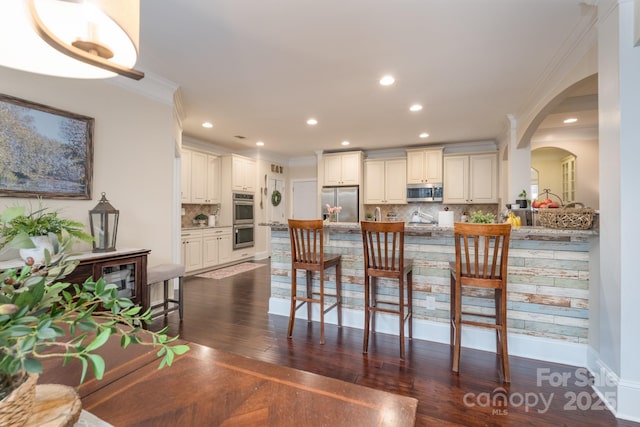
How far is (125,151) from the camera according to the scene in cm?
299

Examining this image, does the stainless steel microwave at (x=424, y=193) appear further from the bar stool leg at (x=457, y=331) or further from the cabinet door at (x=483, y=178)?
the bar stool leg at (x=457, y=331)

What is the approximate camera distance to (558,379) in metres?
2.08

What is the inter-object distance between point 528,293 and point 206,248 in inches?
194

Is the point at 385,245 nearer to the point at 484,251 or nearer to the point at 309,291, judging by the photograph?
the point at 484,251

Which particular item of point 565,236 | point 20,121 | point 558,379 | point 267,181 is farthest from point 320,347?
point 267,181

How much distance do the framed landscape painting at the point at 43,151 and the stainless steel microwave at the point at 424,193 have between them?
5420 mm

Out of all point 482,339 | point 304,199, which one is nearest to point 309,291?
point 482,339

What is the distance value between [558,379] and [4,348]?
9.62 ft

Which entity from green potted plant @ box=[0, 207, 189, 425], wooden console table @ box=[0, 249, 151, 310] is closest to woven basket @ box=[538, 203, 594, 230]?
green potted plant @ box=[0, 207, 189, 425]

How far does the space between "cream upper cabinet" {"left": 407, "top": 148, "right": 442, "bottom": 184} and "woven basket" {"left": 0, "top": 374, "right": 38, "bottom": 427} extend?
629cm

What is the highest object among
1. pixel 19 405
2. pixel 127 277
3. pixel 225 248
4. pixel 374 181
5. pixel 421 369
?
pixel 374 181

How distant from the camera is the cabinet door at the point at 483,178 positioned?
18.6 ft

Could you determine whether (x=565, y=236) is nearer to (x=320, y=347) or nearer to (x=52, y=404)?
(x=320, y=347)

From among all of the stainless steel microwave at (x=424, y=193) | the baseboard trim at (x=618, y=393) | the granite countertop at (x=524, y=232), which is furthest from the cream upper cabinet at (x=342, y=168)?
the baseboard trim at (x=618, y=393)
